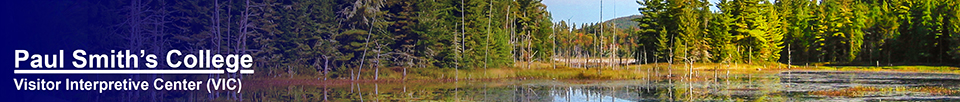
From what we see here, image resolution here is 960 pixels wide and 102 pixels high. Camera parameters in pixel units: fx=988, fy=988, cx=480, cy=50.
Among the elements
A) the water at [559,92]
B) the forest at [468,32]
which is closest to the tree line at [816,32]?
the forest at [468,32]

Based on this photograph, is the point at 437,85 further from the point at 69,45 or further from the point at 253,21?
the point at 69,45

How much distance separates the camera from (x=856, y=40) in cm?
8950

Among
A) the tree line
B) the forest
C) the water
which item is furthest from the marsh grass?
the tree line

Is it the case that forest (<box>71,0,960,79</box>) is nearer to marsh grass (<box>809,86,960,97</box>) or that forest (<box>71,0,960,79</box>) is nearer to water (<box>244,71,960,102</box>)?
water (<box>244,71,960,102</box>)

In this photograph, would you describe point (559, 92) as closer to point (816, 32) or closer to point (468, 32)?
point (468, 32)

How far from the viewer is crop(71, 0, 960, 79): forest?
39781 mm

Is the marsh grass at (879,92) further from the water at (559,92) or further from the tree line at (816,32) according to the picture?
the tree line at (816,32)

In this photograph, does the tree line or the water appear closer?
the water

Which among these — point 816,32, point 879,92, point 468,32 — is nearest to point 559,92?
point 879,92

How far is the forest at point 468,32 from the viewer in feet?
131

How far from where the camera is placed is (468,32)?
57.6 meters

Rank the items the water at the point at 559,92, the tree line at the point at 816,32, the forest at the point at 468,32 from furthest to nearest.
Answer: the tree line at the point at 816,32
the forest at the point at 468,32
the water at the point at 559,92

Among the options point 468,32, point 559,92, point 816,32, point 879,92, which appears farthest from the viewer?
point 816,32

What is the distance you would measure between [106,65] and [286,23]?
11440 mm
